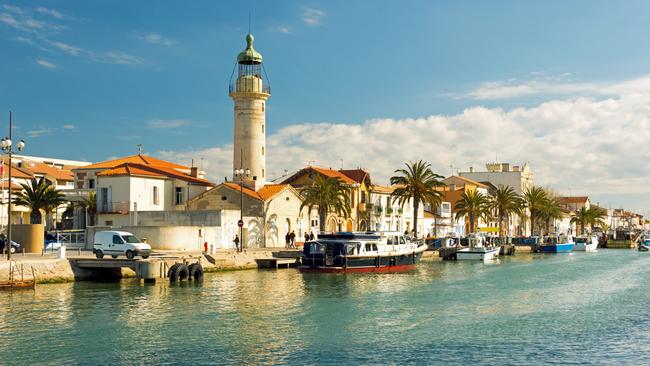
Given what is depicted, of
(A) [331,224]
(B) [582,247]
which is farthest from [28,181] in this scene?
(B) [582,247]

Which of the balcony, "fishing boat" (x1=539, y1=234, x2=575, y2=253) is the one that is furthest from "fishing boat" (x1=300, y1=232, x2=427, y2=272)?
"fishing boat" (x1=539, y1=234, x2=575, y2=253)

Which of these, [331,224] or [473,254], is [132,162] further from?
[473,254]

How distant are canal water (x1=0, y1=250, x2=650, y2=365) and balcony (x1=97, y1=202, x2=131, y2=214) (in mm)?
21013

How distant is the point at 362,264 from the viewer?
189 ft

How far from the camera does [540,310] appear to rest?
121 feet

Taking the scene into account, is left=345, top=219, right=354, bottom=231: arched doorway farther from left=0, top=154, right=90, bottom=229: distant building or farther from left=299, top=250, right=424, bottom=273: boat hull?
left=0, top=154, right=90, bottom=229: distant building

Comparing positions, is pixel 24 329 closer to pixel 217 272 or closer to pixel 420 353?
pixel 420 353

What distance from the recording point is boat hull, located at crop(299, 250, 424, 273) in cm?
5566

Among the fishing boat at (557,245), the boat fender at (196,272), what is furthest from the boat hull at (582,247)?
the boat fender at (196,272)

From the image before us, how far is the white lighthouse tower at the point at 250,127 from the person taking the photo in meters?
77.6

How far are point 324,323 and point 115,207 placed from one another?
136 ft

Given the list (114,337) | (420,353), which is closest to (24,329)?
(114,337)

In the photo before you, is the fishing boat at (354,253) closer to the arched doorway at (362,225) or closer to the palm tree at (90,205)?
the arched doorway at (362,225)

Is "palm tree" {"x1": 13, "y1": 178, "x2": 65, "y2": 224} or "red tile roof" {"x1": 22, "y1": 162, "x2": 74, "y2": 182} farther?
"red tile roof" {"x1": 22, "y1": 162, "x2": 74, "y2": 182}
